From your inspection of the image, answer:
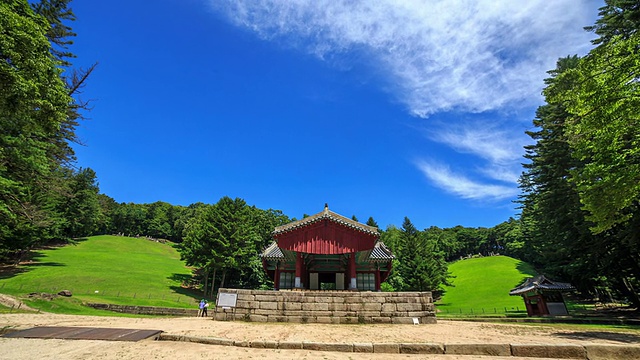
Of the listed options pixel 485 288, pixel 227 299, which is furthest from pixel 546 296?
pixel 485 288

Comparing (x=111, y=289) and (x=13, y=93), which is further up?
(x=13, y=93)

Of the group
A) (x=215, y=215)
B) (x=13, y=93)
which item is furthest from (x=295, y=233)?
(x=215, y=215)

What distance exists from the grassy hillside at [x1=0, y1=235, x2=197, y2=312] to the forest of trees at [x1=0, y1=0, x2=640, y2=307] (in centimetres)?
415

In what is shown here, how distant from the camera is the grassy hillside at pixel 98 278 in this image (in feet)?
89.7

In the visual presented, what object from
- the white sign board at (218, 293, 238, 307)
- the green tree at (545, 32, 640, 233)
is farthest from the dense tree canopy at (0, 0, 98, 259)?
the green tree at (545, 32, 640, 233)

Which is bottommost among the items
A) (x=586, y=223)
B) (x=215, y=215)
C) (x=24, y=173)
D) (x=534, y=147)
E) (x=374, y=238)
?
(x=374, y=238)

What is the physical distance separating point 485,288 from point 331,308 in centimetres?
4617

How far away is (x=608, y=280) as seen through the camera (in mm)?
27906

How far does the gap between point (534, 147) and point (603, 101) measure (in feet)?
100

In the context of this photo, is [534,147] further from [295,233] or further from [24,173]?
[24,173]

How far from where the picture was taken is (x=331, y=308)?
13.6 meters

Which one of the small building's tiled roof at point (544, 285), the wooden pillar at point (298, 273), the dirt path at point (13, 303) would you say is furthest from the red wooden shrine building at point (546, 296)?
the dirt path at point (13, 303)

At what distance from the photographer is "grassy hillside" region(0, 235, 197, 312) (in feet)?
89.7

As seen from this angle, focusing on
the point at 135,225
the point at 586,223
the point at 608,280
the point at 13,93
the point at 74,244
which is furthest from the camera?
the point at 135,225
